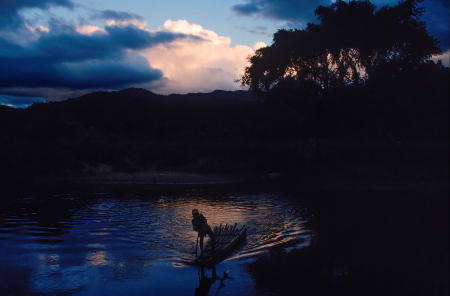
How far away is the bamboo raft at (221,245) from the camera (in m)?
12.3

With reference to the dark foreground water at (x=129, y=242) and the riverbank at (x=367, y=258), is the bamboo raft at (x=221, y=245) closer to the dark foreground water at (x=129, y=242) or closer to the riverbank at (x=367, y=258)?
the dark foreground water at (x=129, y=242)

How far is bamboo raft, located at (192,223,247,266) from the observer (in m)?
12.3

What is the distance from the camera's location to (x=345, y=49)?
40.7 metres

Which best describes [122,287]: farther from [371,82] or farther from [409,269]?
[371,82]

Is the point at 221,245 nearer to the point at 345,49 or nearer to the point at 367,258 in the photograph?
the point at 367,258

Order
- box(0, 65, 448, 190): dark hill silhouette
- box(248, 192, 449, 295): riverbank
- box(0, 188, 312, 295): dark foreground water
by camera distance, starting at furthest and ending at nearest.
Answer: box(0, 65, 448, 190): dark hill silhouette → box(0, 188, 312, 295): dark foreground water → box(248, 192, 449, 295): riverbank

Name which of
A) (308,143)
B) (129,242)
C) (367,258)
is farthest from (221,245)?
(308,143)

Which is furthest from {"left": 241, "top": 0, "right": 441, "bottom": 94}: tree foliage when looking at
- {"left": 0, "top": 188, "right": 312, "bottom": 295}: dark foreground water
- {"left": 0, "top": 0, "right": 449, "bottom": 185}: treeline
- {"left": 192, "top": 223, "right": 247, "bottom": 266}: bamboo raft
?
{"left": 192, "top": 223, "right": 247, "bottom": 266}: bamboo raft

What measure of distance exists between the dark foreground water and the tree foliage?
18.9 metres

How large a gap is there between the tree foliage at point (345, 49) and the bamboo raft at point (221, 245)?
2733 cm

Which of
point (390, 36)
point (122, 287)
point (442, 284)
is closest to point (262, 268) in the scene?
point (122, 287)

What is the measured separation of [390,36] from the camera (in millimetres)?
37656

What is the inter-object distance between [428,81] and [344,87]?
726 centimetres

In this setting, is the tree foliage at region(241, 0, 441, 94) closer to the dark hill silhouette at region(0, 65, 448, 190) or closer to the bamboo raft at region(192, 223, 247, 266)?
the dark hill silhouette at region(0, 65, 448, 190)
